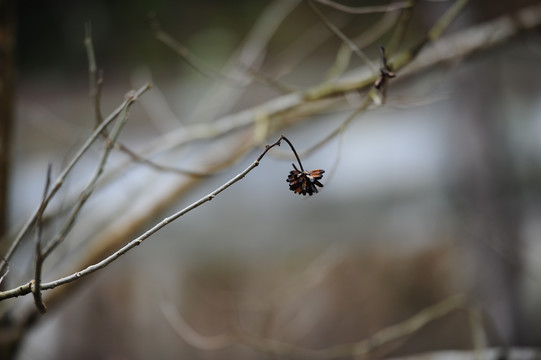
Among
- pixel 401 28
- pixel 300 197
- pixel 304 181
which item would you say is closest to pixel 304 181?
pixel 304 181

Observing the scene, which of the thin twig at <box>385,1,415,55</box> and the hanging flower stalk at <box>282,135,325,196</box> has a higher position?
→ the thin twig at <box>385,1,415,55</box>

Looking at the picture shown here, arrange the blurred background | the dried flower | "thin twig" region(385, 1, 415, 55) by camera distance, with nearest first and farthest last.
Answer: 1. the dried flower
2. "thin twig" region(385, 1, 415, 55)
3. the blurred background

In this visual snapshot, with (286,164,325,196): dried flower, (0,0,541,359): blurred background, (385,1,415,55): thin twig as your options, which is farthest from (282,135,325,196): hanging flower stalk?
(0,0,541,359): blurred background

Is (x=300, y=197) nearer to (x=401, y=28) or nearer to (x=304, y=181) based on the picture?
(x=401, y=28)

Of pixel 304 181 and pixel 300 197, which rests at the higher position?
pixel 300 197

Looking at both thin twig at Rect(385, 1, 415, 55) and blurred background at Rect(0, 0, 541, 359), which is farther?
blurred background at Rect(0, 0, 541, 359)

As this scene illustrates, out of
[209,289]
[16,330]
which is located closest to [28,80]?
[209,289]

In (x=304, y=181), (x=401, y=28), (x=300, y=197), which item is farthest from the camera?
Answer: (x=300, y=197)

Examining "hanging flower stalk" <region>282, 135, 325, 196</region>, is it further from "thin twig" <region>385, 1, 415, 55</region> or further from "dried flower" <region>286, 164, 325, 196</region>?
"thin twig" <region>385, 1, 415, 55</region>

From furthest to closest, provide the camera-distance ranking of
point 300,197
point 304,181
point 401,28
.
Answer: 1. point 300,197
2. point 401,28
3. point 304,181

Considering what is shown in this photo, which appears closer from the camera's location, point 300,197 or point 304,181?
point 304,181
